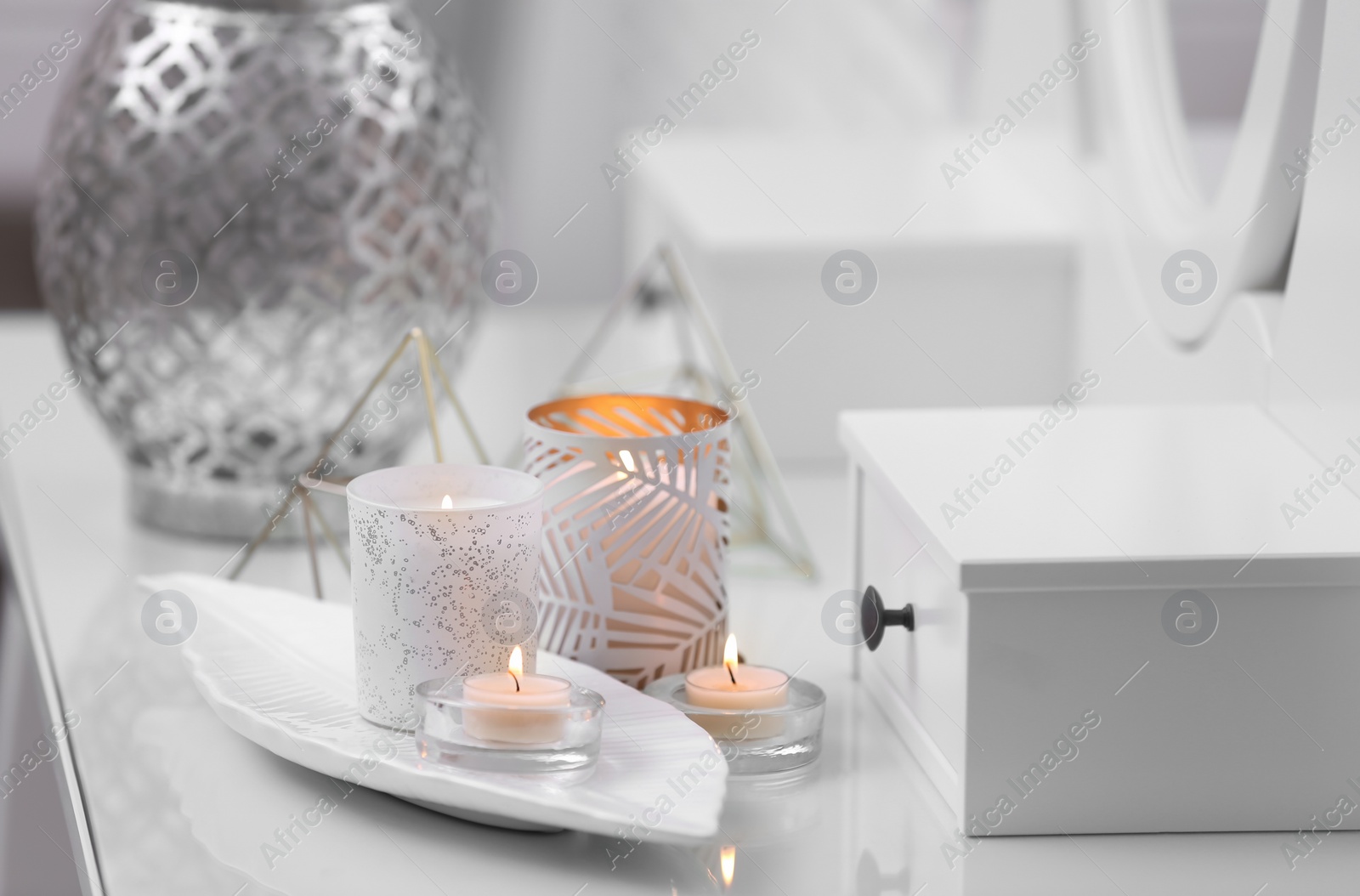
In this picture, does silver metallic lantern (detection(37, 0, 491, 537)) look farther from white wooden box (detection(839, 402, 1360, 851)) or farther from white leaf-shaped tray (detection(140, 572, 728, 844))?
white wooden box (detection(839, 402, 1360, 851))

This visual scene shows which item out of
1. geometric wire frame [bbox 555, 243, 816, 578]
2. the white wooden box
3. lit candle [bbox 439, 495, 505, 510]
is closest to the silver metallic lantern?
geometric wire frame [bbox 555, 243, 816, 578]

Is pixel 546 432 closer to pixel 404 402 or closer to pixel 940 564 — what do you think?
pixel 940 564

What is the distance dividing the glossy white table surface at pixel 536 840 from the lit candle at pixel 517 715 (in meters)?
0.04

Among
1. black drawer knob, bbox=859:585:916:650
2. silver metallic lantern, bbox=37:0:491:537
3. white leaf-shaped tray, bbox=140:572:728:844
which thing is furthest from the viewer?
silver metallic lantern, bbox=37:0:491:537

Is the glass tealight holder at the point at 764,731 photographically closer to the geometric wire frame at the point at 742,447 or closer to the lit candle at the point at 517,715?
the lit candle at the point at 517,715

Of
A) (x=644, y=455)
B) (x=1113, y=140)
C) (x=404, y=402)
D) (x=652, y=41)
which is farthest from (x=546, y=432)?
(x=652, y=41)

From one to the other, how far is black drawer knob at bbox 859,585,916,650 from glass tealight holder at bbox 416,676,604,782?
15 cm

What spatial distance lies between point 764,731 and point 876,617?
0.08 m

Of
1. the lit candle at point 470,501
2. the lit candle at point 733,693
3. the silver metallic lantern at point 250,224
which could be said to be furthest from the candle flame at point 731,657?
the silver metallic lantern at point 250,224

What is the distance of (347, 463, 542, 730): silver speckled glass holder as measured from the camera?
21.3 inches

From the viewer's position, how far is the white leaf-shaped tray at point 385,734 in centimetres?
49

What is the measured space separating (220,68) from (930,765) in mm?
521

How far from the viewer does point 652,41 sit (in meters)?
1.90

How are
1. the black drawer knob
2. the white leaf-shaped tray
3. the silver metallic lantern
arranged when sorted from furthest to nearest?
1. the silver metallic lantern
2. the black drawer knob
3. the white leaf-shaped tray
